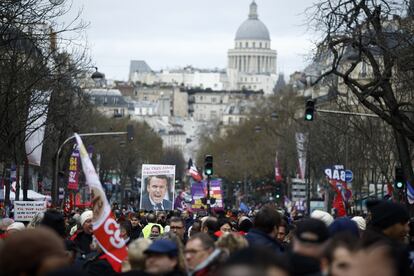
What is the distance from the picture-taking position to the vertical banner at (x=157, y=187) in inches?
1473

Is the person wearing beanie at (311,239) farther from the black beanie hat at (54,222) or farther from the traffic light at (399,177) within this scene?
the traffic light at (399,177)

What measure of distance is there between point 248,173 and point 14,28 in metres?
104

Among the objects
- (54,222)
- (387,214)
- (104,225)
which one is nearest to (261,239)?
(387,214)

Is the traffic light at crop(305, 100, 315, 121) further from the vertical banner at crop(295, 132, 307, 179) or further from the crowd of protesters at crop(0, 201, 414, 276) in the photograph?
the vertical banner at crop(295, 132, 307, 179)

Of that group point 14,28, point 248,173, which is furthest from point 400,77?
point 248,173

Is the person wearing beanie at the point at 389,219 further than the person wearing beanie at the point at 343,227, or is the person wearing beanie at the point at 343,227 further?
the person wearing beanie at the point at 389,219

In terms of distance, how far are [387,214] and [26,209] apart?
686 inches

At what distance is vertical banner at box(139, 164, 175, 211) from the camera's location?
123ft

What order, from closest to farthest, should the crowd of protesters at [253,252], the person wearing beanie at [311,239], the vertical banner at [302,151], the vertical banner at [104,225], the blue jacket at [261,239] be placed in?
the crowd of protesters at [253,252] → the person wearing beanie at [311,239] → the vertical banner at [104,225] → the blue jacket at [261,239] → the vertical banner at [302,151]

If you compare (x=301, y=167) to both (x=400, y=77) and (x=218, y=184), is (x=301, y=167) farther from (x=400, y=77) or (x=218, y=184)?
(x=400, y=77)

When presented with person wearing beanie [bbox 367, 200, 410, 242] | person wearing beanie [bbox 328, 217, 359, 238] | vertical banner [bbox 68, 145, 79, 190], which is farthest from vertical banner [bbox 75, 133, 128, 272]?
vertical banner [bbox 68, 145, 79, 190]

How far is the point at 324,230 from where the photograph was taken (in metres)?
10.8

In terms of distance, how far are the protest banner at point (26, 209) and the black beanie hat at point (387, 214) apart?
55.5 feet

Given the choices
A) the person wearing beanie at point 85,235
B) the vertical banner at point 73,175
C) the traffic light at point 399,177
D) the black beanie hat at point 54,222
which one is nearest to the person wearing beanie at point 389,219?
the black beanie hat at point 54,222
